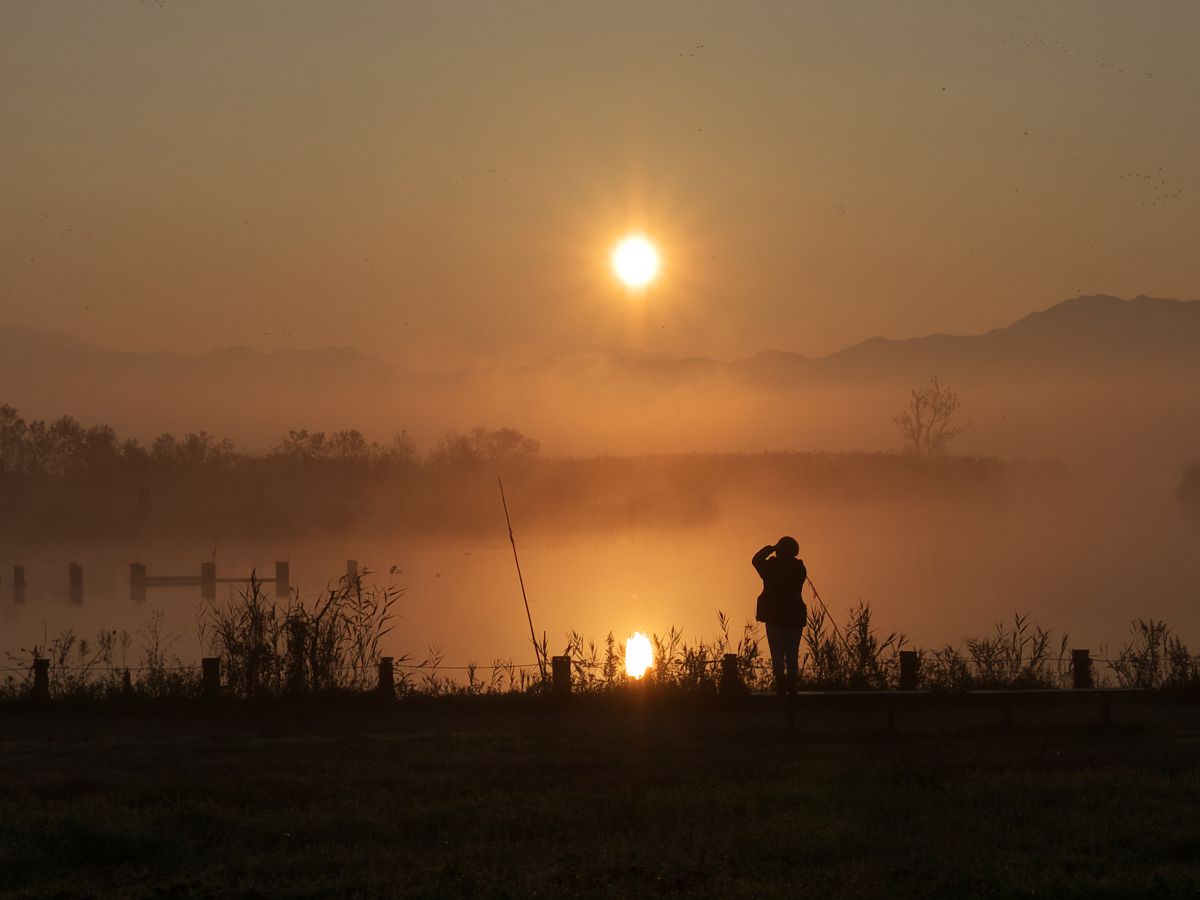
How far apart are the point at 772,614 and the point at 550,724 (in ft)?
8.72

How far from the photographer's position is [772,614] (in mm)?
15250

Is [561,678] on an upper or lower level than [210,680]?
lower

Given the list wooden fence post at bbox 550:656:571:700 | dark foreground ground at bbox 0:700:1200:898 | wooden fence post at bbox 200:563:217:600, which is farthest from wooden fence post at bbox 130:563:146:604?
wooden fence post at bbox 550:656:571:700

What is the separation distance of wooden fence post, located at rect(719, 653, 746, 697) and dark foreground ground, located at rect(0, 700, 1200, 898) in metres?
1.19

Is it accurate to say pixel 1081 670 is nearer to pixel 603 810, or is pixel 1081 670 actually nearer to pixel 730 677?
pixel 730 677

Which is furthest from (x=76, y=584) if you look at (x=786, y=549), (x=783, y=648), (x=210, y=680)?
(x=786, y=549)

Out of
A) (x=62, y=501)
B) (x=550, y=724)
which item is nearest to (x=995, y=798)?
(x=550, y=724)

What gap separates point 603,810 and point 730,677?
241 inches

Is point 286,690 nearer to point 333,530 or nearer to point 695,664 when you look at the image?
point 695,664

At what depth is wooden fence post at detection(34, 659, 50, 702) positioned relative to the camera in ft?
54.0

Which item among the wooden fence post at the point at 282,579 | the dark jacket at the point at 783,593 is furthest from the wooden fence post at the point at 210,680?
the wooden fence post at the point at 282,579

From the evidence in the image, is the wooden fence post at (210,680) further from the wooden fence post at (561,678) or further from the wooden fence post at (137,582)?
the wooden fence post at (137,582)

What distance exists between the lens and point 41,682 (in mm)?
16516

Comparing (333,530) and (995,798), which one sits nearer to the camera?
(995,798)
